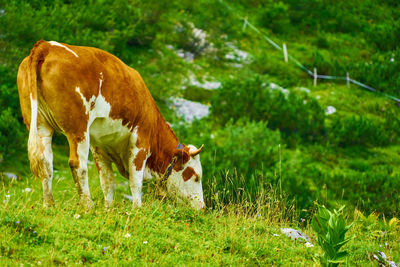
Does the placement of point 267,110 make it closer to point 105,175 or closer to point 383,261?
point 105,175

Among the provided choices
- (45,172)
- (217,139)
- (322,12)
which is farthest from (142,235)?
(322,12)

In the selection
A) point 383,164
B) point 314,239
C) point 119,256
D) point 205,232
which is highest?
point 119,256

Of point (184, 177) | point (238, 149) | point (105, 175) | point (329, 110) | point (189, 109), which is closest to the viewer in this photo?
point (105, 175)

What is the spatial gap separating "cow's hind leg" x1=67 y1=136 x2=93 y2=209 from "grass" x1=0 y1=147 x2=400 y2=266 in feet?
0.61

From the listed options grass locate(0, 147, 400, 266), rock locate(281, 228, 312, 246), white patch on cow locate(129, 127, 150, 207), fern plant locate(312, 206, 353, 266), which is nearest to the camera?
grass locate(0, 147, 400, 266)

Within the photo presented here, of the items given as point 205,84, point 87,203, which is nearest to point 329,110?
point 205,84

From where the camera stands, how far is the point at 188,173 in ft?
24.8

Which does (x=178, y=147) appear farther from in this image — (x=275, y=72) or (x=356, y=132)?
(x=275, y=72)

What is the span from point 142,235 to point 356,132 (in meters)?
14.2

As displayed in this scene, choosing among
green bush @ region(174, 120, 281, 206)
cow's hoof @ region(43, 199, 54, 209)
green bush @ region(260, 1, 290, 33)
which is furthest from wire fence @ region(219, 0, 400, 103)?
cow's hoof @ region(43, 199, 54, 209)

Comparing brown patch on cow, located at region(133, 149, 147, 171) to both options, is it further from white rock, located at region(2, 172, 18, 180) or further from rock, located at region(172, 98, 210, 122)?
rock, located at region(172, 98, 210, 122)

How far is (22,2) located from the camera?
45.9 ft

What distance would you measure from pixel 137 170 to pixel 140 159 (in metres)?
0.16

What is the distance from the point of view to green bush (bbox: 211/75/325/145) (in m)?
17.3
